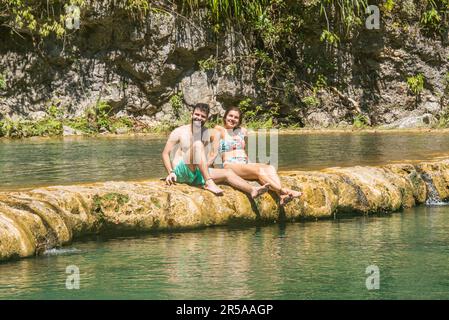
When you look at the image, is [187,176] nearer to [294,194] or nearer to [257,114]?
[294,194]

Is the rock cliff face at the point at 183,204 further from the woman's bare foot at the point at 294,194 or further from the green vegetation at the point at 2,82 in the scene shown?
the green vegetation at the point at 2,82

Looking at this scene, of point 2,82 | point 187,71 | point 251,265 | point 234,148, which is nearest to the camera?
point 251,265

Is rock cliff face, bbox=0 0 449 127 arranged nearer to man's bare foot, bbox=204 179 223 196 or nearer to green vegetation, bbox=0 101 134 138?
green vegetation, bbox=0 101 134 138

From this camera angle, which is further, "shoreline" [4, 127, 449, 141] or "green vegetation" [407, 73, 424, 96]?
"green vegetation" [407, 73, 424, 96]

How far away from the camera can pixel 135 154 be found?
468 inches

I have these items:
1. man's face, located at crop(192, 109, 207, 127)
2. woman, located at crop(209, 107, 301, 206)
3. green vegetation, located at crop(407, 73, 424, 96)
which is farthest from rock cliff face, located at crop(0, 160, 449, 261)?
green vegetation, located at crop(407, 73, 424, 96)

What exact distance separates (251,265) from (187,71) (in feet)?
40.3

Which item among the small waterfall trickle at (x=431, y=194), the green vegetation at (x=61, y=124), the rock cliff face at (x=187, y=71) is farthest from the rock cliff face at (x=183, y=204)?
the rock cliff face at (x=187, y=71)

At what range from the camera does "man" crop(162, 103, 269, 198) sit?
7863mm

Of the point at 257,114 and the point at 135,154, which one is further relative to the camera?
the point at 257,114

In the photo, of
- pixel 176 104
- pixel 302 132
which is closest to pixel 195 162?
pixel 302 132

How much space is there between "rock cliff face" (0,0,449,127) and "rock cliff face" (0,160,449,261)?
9.11m
